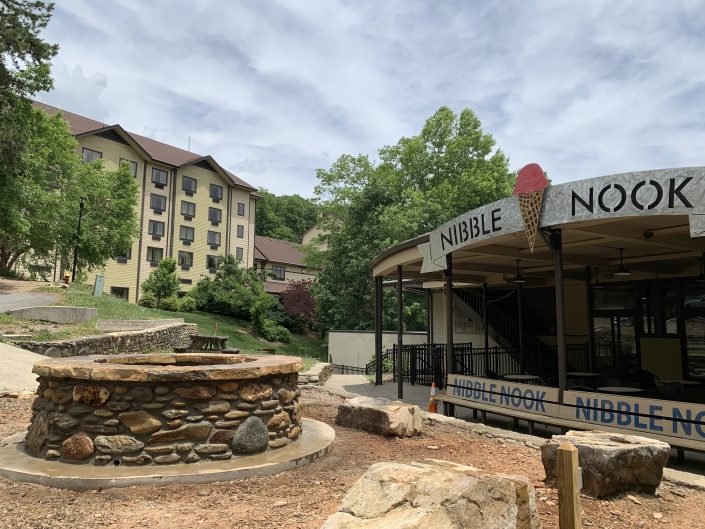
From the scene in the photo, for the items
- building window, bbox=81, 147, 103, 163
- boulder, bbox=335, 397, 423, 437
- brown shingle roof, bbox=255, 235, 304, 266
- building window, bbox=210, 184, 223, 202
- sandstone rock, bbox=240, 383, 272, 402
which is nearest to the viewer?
sandstone rock, bbox=240, 383, 272, 402

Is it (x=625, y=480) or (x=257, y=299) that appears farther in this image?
(x=257, y=299)

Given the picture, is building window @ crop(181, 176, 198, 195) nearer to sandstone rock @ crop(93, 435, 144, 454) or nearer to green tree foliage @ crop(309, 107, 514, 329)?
green tree foliage @ crop(309, 107, 514, 329)

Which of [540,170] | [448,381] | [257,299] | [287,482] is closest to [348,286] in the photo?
[257,299]

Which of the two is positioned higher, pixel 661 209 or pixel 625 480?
pixel 661 209

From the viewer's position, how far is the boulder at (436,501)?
2479 millimetres

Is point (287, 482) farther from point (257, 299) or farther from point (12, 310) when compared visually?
point (257, 299)

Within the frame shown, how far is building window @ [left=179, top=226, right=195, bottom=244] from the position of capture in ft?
133

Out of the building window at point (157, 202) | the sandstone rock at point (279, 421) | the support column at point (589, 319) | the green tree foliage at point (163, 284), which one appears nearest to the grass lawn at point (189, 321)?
the green tree foliage at point (163, 284)

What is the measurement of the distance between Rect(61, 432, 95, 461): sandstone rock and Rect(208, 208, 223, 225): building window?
39.5 metres

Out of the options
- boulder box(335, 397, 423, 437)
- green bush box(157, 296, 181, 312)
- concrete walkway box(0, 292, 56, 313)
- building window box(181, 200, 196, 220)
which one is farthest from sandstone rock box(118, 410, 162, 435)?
building window box(181, 200, 196, 220)

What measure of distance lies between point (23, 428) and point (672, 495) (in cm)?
710

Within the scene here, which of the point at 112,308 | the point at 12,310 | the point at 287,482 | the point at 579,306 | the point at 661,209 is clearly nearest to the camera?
the point at 287,482

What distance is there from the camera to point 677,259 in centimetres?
987

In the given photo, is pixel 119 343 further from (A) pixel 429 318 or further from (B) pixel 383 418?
(B) pixel 383 418
